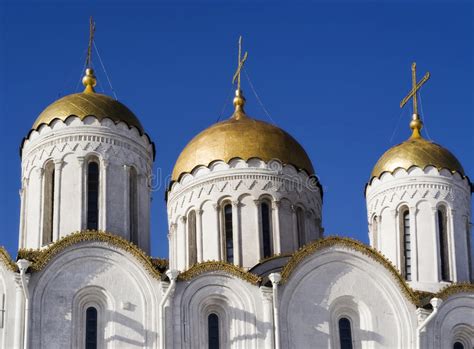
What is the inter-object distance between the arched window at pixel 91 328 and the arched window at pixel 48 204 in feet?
7.66

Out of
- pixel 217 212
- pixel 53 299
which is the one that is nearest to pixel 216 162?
pixel 217 212

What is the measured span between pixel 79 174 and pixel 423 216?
8097mm

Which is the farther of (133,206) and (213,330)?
(133,206)

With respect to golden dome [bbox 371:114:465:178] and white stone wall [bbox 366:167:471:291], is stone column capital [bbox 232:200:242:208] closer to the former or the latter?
white stone wall [bbox 366:167:471:291]

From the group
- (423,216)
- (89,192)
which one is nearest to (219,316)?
(89,192)

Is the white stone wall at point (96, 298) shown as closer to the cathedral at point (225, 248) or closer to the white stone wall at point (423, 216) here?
the cathedral at point (225, 248)

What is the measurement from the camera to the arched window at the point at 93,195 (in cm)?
3209

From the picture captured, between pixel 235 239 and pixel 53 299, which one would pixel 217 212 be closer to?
pixel 235 239

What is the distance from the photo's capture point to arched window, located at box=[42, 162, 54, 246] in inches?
1260

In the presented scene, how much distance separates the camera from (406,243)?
34.8 meters

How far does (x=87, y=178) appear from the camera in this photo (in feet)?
107

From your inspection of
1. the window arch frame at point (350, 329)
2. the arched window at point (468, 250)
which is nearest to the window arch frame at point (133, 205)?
the window arch frame at point (350, 329)

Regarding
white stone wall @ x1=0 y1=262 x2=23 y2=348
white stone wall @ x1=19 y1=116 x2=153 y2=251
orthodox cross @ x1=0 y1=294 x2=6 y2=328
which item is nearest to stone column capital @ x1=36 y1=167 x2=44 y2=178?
white stone wall @ x1=19 y1=116 x2=153 y2=251

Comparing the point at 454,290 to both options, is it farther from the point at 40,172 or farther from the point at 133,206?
the point at 40,172
